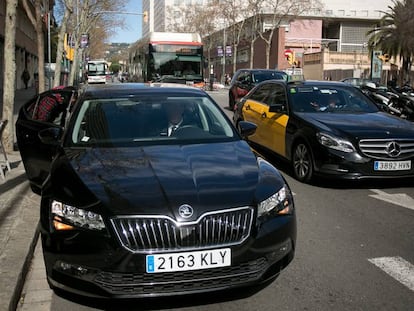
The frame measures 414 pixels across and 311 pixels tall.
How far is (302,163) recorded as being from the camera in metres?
8.02

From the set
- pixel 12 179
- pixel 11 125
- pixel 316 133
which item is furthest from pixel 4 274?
pixel 11 125

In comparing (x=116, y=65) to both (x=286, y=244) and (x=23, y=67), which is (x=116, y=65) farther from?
(x=286, y=244)

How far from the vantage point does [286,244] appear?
3805 mm

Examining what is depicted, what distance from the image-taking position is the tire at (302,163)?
25.5 ft

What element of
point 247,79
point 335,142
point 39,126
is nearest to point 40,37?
point 39,126

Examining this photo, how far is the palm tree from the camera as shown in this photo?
4147cm

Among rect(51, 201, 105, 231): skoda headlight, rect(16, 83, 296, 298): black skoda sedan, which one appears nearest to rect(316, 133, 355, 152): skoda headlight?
rect(16, 83, 296, 298): black skoda sedan

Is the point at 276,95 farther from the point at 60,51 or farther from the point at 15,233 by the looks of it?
the point at 60,51

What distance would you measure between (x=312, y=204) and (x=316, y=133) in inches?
48.7

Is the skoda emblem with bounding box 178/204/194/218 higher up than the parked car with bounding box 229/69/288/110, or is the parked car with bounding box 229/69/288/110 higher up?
the parked car with bounding box 229/69/288/110

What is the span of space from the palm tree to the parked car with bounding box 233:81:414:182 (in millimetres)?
34924

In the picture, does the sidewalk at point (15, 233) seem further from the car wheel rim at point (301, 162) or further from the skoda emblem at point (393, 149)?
the skoda emblem at point (393, 149)

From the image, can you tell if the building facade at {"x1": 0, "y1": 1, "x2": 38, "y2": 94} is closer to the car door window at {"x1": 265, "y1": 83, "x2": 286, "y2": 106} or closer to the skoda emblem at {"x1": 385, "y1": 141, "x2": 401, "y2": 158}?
the car door window at {"x1": 265, "y1": 83, "x2": 286, "y2": 106}

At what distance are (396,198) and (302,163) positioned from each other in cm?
→ 147
